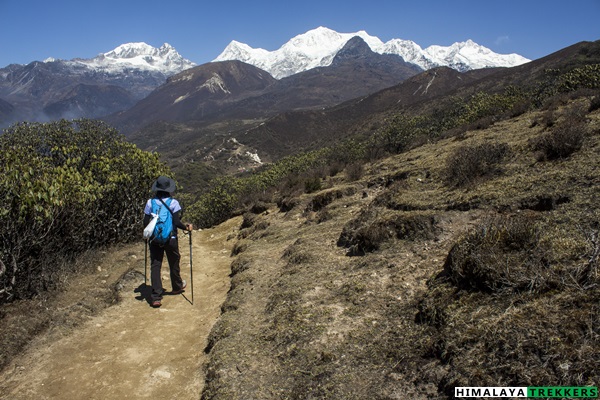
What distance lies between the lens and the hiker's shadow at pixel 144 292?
8.09m

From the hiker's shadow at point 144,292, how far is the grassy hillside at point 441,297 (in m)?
1.95

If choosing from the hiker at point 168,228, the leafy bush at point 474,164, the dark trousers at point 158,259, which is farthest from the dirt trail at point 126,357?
the leafy bush at point 474,164

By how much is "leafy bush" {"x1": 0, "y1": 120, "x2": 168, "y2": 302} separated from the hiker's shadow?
69.2 inches

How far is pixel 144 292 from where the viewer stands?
8438mm

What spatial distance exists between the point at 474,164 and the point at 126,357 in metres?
9.63

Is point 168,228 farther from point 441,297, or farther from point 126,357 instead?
point 441,297

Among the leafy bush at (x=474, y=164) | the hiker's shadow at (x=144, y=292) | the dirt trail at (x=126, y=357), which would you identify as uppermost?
the leafy bush at (x=474, y=164)

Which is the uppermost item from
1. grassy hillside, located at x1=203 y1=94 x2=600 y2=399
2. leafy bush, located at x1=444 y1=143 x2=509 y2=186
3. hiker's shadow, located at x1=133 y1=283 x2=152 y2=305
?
leafy bush, located at x1=444 y1=143 x2=509 y2=186

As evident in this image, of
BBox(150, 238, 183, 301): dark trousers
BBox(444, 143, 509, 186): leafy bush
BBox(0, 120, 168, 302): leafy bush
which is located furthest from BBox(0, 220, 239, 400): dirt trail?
BBox(444, 143, 509, 186): leafy bush

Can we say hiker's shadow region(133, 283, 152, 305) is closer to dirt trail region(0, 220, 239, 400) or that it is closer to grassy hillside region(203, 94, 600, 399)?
dirt trail region(0, 220, 239, 400)

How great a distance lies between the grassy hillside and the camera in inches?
140

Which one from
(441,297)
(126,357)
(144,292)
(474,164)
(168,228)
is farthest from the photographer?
(474,164)

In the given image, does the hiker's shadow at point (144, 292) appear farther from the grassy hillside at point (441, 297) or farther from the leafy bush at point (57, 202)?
the grassy hillside at point (441, 297)

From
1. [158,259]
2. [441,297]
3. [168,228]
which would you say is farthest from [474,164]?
[158,259]
